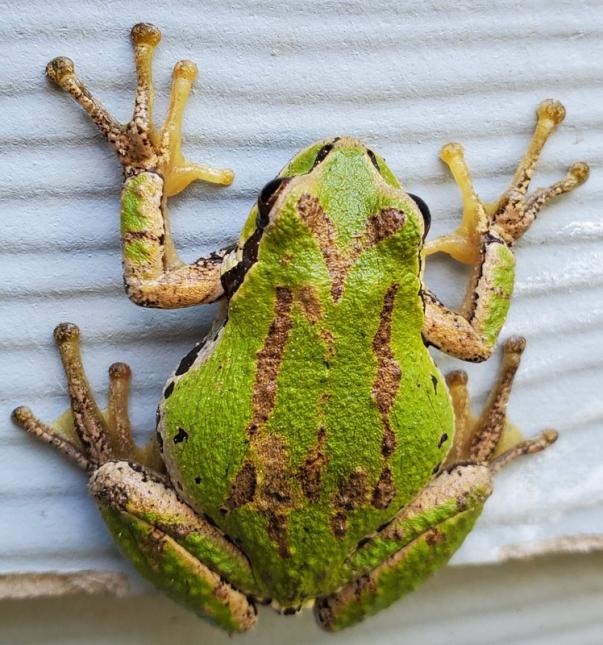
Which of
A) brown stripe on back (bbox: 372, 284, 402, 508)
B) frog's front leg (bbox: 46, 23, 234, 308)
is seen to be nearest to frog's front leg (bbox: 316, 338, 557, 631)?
brown stripe on back (bbox: 372, 284, 402, 508)

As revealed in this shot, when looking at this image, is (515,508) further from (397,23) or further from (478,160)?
(397,23)

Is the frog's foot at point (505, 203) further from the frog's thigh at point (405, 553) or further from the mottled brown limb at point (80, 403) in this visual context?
the mottled brown limb at point (80, 403)

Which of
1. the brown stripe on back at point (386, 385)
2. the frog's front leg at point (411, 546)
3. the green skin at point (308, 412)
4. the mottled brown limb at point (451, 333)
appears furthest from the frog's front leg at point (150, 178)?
the frog's front leg at point (411, 546)

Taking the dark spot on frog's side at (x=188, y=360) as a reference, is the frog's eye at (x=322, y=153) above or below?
above

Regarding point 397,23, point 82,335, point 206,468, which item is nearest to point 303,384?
point 206,468

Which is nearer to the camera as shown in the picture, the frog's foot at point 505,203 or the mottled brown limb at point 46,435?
the mottled brown limb at point 46,435

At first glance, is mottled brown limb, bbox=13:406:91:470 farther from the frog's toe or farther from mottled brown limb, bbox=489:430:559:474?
mottled brown limb, bbox=489:430:559:474

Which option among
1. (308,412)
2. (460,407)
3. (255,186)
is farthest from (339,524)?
(255,186)

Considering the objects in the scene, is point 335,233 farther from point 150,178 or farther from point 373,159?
point 150,178
